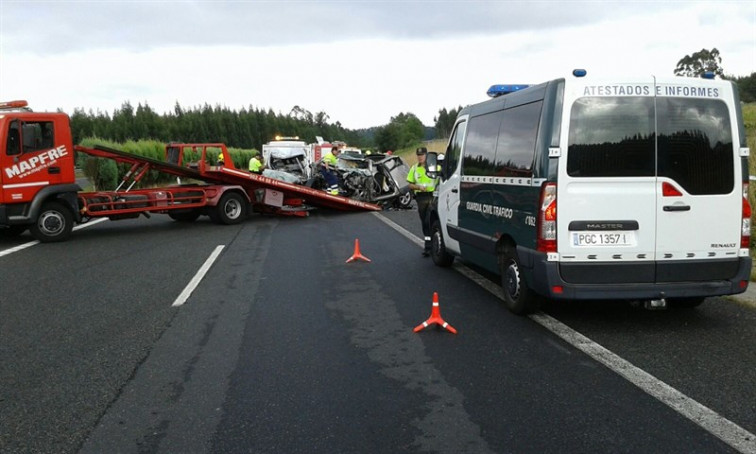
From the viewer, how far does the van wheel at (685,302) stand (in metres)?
6.70

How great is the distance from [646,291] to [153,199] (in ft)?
39.6

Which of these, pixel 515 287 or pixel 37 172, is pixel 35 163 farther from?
pixel 515 287

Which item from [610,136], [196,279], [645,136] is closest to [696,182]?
[645,136]

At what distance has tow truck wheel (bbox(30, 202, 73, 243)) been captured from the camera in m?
13.3

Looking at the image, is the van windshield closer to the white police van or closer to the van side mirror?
the white police van

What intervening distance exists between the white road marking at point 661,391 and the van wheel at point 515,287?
16 cm

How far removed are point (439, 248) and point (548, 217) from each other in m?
3.90

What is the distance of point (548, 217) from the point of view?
5789 millimetres

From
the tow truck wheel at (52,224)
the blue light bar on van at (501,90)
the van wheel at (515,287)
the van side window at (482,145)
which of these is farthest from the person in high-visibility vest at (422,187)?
the tow truck wheel at (52,224)

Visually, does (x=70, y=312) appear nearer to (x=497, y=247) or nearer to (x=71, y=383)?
(x=71, y=383)

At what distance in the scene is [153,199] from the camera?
15211mm

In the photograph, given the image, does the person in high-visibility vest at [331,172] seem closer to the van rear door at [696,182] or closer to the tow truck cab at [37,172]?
the tow truck cab at [37,172]

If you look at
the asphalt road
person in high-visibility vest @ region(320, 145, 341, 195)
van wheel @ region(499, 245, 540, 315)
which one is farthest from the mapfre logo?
van wheel @ region(499, 245, 540, 315)

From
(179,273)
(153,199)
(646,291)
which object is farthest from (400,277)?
(153,199)
